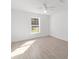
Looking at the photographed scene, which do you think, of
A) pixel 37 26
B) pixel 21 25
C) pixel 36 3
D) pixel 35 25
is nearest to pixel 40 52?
pixel 36 3

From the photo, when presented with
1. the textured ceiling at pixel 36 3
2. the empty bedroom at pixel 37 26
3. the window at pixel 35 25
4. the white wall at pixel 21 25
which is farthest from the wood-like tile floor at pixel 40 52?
the window at pixel 35 25

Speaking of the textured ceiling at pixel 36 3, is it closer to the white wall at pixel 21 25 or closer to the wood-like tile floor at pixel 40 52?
the white wall at pixel 21 25

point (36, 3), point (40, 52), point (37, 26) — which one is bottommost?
point (40, 52)

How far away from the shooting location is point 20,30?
604 centimetres

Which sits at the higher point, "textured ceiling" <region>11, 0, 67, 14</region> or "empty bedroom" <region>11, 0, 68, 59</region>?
"textured ceiling" <region>11, 0, 67, 14</region>

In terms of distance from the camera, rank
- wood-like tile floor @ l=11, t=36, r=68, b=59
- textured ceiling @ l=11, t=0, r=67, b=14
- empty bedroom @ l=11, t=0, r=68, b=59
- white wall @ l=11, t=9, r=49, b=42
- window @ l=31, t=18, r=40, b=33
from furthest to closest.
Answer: window @ l=31, t=18, r=40, b=33, white wall @ l=11, t=9, r=49, b=42, empty bedroom @ l=11, t=0, r=68, b=59, textured ceiling @ l=11, t=0, r=67, b=14, wood-like tile floor @ l=11, t=36, r=68, b=59

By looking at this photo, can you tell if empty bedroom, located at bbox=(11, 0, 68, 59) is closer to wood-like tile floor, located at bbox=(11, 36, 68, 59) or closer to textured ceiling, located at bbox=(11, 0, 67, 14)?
textured ceiling, located at bbox=(11, 0, 67, 14)

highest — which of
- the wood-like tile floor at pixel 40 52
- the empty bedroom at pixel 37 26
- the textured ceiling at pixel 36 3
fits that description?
the textured ceiling at pixel 36 3

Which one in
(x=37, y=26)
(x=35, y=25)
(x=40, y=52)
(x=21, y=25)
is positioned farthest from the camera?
(x=37, y=26)

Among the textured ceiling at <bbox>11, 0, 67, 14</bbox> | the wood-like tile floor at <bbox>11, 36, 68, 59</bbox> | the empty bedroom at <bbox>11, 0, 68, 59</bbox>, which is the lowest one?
the wood-like tile floor at <bbox>11, 36, 68, 59</bbox>

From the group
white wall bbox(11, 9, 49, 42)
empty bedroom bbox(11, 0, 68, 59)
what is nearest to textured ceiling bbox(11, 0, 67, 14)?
empty bedroom bbox(11, 0, 68, 59)

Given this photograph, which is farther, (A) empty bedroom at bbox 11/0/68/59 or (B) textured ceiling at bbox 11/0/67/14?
(A) empty bedroom at bbox 11/0/68/59

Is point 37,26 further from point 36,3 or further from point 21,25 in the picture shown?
point 36,3

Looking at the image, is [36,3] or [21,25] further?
[21,25]
